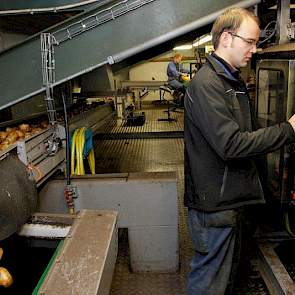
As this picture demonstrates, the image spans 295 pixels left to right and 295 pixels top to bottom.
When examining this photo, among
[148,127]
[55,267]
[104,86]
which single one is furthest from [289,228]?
[148,127]

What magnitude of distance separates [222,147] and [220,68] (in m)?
0.35

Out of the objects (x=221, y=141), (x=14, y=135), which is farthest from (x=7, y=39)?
(x=221, y=141)

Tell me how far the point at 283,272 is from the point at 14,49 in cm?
211

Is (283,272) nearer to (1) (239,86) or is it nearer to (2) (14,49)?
(1) (239,86)

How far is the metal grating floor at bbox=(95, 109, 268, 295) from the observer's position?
7.00 ft

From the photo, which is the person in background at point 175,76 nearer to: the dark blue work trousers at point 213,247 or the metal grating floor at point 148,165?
the metal grating floor at point 148,165

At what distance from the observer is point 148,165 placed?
4500 millimetres

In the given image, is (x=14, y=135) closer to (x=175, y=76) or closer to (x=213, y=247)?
(x=213, y=247)

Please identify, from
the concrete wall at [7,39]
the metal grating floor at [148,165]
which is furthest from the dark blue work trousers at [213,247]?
the concrete wall at [7,39]

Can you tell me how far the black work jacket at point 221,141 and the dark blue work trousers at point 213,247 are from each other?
0.20 ft

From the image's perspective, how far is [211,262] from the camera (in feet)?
5.12

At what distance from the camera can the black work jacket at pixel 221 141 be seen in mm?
1343

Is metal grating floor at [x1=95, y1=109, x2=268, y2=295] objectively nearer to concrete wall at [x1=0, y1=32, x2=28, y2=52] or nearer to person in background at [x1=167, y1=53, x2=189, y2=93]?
person in background at [x1=167, y1=53, x2=189, y2=93]

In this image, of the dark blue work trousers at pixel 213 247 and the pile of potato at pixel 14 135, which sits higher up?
the pile of potato at pixel 14 135
